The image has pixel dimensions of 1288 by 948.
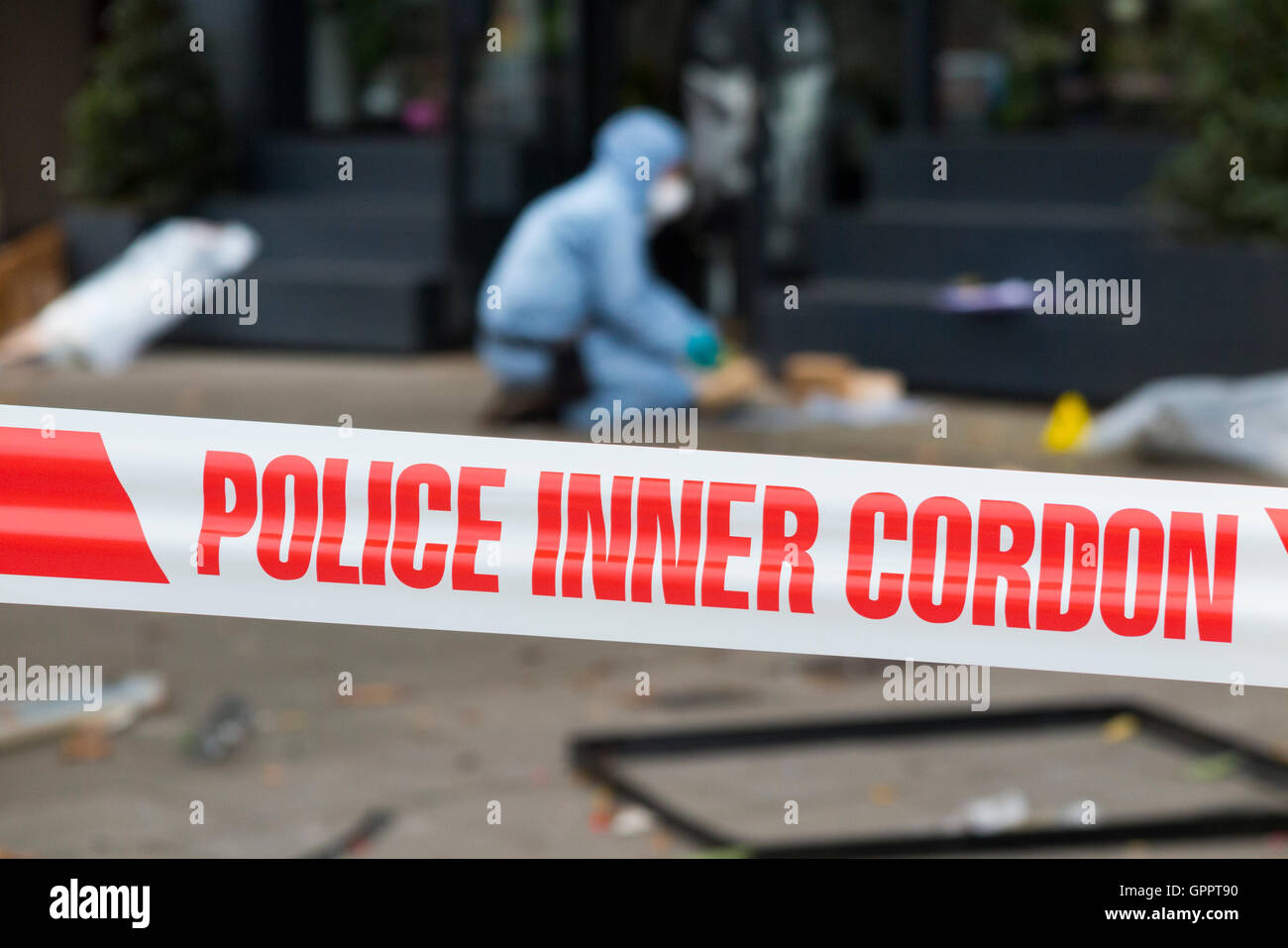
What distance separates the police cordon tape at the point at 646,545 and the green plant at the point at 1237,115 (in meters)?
6.79

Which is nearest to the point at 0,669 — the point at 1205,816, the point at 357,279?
the point at 1205,816

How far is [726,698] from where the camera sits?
5664mm

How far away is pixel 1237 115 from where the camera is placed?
9992 mm

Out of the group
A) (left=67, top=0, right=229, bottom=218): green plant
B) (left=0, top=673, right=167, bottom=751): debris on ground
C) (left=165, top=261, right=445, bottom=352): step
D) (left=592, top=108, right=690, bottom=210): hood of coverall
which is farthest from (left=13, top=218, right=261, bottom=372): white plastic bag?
(left=0, top=673, right=167, bottom=751): debris on ground

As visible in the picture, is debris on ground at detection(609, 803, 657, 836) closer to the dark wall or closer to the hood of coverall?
the hood of coverall

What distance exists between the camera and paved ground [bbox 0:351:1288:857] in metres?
4.45

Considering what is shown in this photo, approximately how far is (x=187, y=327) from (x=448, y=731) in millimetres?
9638

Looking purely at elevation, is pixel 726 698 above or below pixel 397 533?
below

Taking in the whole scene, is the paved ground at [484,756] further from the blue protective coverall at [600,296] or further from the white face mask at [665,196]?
the white face mask at [665,196]

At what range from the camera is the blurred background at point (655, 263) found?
4797 mm

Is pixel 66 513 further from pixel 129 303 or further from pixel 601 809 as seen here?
pixel 129 303

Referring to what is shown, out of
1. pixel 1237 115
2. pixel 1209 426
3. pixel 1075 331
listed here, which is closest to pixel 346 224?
pixel 1075 331
